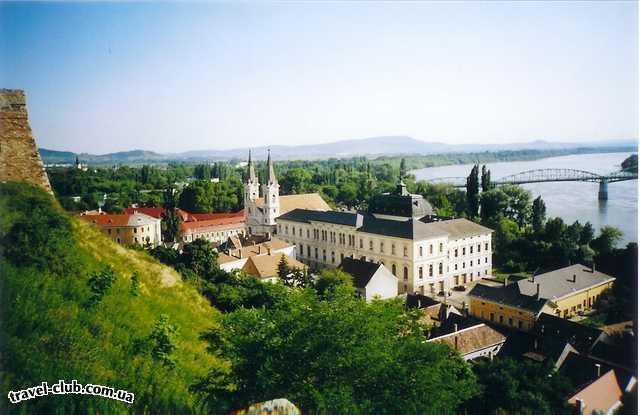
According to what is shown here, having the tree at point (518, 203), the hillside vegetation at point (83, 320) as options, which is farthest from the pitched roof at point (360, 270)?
the tree at point (518, 203)

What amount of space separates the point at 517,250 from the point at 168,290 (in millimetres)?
20420

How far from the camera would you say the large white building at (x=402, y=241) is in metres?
22.4

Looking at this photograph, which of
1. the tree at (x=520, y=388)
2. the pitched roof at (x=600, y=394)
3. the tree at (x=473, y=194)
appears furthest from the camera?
the tree at (x=473, y=194)

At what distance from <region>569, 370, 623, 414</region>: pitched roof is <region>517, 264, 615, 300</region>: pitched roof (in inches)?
314

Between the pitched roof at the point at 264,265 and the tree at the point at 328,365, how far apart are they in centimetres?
1405

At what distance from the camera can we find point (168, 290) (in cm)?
880

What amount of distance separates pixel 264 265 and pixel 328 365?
1557cm

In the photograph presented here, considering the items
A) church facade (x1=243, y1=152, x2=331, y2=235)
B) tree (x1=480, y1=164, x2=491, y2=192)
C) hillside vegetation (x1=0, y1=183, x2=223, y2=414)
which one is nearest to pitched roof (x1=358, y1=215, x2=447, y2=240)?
church facade (x1=243, y1=152, x2=331, y2=235)

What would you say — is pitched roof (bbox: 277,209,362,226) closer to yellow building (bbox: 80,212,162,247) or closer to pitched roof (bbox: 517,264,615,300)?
yellow building (bbox: 80,212,162,247)

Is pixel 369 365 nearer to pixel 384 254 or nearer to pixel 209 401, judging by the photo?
pixel 209 401

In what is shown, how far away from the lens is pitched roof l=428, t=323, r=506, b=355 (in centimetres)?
1243

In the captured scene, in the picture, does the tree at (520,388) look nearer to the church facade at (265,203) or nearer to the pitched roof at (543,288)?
the pitched roof at (543,288)

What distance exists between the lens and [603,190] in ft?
33.2

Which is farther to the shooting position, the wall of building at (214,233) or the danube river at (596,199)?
the wall of building at (214,233)
